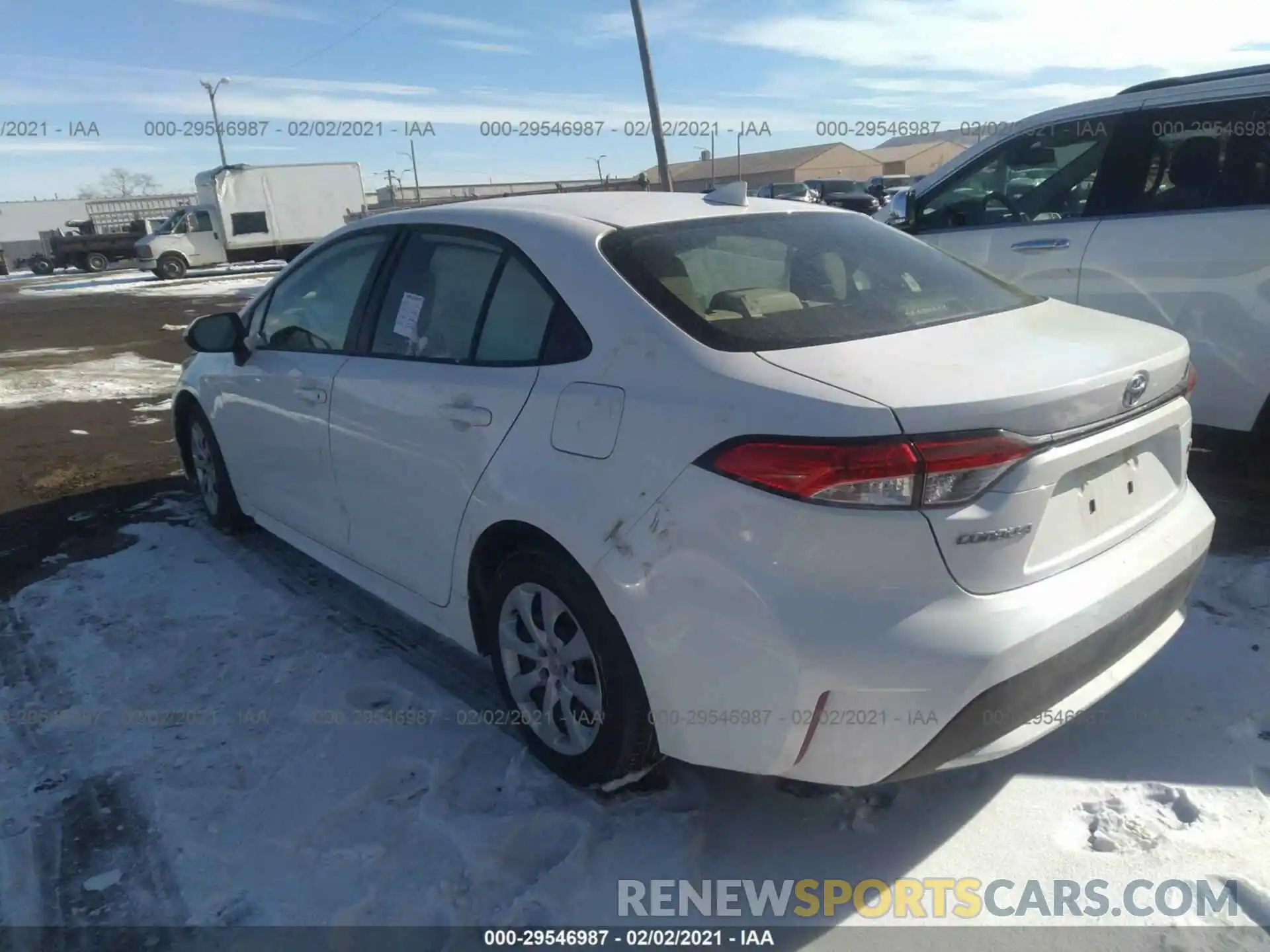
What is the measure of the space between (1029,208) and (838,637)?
12.5 feet

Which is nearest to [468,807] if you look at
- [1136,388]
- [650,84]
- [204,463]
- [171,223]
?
[1136,388]

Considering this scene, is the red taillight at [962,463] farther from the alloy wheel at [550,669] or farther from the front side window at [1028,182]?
the front side window at [1028,182]

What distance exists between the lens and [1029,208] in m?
4.91

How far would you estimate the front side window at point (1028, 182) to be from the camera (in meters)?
4.67

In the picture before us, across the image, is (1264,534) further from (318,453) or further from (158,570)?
(158,570)

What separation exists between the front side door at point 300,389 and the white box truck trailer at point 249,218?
2892 cm

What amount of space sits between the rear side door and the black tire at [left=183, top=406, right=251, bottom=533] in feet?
14.4

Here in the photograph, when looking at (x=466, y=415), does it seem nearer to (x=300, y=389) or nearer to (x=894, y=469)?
(x=300, y=389)

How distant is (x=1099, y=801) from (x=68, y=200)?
2769 inches

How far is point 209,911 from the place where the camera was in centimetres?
234


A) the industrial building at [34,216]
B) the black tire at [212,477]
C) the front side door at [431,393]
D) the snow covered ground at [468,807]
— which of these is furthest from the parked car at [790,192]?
the industrial building at [34,216]

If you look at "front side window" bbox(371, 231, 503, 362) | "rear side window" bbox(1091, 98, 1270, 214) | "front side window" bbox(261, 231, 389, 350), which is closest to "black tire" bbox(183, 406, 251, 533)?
"front side window" bbox(261, 231, 389, 350)

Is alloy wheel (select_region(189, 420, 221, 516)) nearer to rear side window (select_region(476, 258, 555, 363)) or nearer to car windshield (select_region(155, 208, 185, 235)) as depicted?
rear side window (select_region(476, 258, 555, 363))

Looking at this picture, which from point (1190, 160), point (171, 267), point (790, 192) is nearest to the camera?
point (1190, 160)
